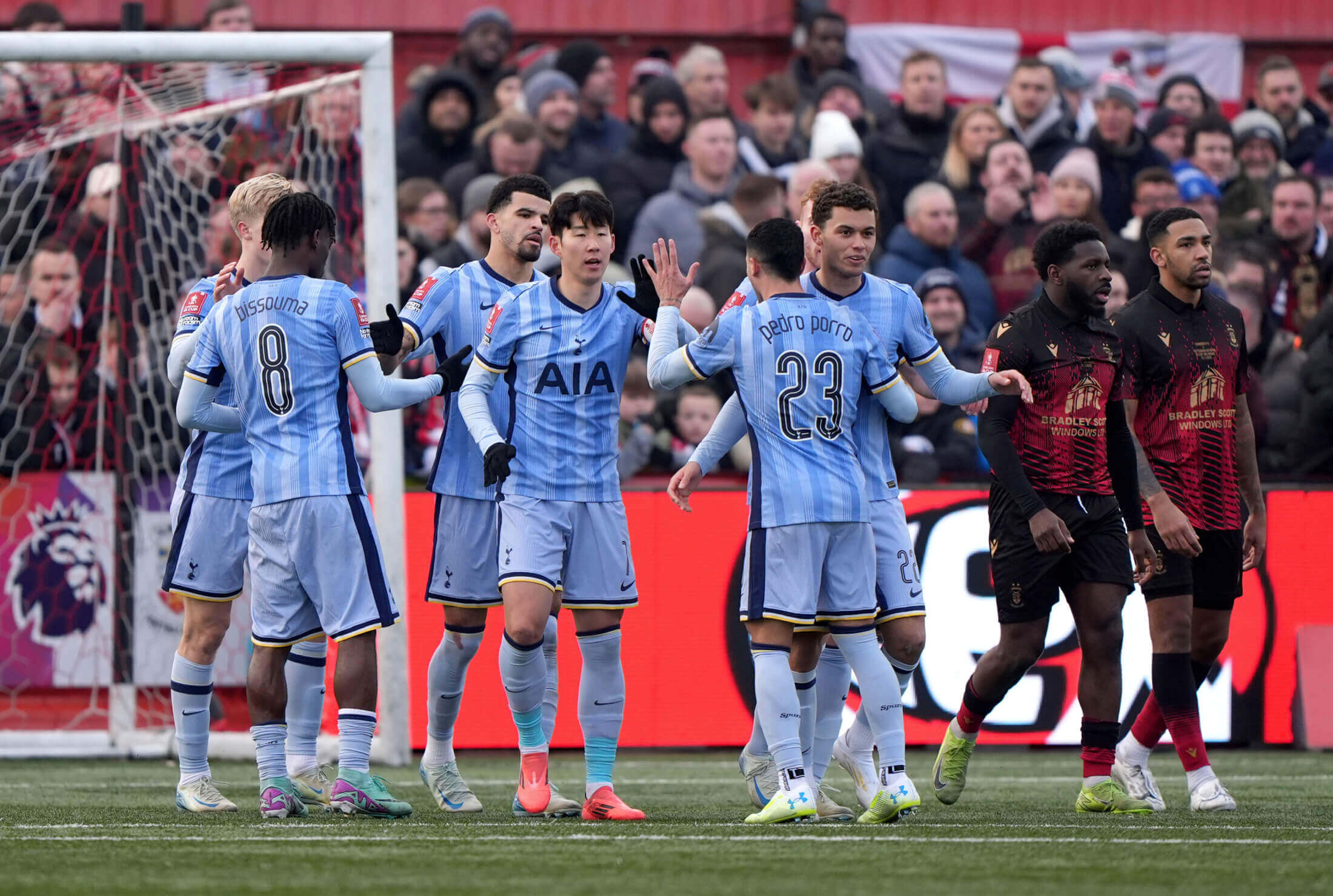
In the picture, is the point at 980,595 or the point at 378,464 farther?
the point at 980,595

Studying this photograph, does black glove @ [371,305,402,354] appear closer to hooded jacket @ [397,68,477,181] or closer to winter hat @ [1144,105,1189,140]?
hooded jacket @ [397,68,477,181]

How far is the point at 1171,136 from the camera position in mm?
14609

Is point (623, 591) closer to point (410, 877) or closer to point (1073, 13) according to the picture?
point (410, 877)

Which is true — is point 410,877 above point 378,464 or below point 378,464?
below

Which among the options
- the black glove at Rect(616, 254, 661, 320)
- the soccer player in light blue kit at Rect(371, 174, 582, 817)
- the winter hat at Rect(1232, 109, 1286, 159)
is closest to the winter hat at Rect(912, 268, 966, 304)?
the winter hat at Rect(1232, 109, 1286, 159)

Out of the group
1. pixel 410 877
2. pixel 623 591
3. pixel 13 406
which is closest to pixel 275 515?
pixel 623 591

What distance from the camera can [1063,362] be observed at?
6988 millimetres

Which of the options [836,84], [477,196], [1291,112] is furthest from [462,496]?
[1291,112]

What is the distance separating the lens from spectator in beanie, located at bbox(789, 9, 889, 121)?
49.8ft

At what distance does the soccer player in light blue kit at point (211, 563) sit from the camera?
6.94 metres

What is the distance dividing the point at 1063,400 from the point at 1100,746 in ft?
4.45

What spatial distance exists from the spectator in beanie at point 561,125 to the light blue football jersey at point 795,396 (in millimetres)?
6758

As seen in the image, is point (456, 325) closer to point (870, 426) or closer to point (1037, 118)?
point (870, 426)

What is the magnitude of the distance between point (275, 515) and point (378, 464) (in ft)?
9.05
